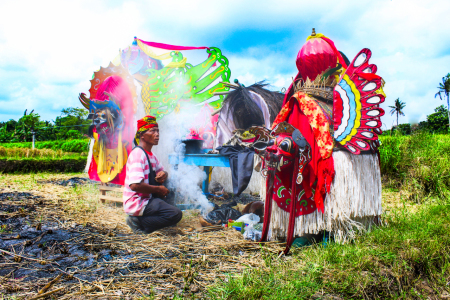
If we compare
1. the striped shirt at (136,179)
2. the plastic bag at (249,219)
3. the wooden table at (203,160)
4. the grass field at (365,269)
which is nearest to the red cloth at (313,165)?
the grass field at (365,269)

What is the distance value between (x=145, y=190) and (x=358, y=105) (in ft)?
7.78

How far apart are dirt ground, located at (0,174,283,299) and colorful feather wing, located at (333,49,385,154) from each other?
1.30 m

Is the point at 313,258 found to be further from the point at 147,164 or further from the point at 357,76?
the point at 147,164

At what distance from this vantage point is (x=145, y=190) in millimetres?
3252

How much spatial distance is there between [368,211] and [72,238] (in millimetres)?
3250

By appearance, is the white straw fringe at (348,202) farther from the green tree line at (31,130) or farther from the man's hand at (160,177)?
the green tree line at (31,130)

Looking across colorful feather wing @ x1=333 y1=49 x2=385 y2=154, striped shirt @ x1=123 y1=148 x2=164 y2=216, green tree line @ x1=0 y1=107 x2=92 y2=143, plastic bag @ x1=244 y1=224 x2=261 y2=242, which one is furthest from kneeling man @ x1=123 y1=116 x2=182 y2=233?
green tree line @ x1=0 y1=107 x2=92 y2=143

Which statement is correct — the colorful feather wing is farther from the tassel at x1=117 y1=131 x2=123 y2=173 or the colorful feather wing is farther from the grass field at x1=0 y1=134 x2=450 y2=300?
the tassel at x1=117 y1=131 x2=123 y2=173

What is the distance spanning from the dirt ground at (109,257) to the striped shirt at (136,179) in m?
0.37

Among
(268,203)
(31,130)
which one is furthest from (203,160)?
(31,130)

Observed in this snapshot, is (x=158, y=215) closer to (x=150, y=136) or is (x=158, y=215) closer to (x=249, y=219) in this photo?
(x=150, y=136)

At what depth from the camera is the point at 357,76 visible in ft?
8.23

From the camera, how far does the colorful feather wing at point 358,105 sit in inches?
97.5

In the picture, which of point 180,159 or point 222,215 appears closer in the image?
point 222,215
